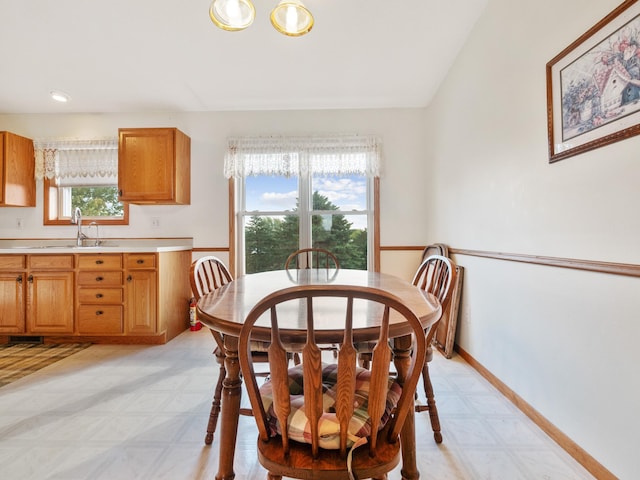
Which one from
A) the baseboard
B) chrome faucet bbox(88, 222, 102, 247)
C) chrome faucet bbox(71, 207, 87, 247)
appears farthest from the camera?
chrome faucet bbox(88, 222, 102, 247)

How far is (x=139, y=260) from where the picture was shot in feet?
8.71

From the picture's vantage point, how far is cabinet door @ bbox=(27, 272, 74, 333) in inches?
105

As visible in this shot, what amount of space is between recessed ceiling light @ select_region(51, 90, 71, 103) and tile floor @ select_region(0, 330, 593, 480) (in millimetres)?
2481

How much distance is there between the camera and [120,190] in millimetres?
2965

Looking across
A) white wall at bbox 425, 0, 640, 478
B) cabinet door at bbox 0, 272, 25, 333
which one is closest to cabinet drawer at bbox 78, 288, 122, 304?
cabinet door at bbox 0, 272, 25, 333

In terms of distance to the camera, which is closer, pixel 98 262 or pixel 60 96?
pixel 98 262

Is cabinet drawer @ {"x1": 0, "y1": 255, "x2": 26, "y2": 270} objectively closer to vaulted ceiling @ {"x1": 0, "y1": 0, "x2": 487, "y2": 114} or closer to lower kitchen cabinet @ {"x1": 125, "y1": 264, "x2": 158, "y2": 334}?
lower kitchen cabinet @ {"x1": 125, "y1": 264, "x2": 158, "y2": 334}

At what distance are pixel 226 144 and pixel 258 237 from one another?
1.06 metres

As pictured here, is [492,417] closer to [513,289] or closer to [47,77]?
[513,289]

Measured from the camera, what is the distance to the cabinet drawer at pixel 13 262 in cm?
267

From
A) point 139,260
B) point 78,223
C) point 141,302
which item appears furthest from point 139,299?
point 78,223

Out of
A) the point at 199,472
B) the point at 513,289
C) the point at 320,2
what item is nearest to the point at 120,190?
the point at 320,2

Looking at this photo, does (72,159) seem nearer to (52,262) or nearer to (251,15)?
(52,262)

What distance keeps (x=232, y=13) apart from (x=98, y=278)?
246cm
